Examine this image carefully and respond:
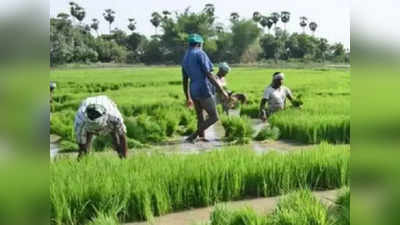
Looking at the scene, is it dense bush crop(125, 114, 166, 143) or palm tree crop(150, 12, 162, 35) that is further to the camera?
dense bush crop(125, 114, 166, 143)

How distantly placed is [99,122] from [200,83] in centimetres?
171

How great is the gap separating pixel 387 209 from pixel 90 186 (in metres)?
2.15

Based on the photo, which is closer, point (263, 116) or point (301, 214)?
point (301, 214)

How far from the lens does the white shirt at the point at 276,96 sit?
6.73 meters

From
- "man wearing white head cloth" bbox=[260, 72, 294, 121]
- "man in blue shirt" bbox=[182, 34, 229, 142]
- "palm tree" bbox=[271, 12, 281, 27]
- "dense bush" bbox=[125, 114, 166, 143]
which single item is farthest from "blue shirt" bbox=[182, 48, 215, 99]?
"palm tree" bbox=[271, 12, 281, 27]

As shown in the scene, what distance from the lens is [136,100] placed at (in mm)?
6875

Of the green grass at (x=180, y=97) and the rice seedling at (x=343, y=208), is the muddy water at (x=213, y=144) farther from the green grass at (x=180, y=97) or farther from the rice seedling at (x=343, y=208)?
the rice seedling at (x=343, y=208)

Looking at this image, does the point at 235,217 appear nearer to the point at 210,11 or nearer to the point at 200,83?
the point at 210,11

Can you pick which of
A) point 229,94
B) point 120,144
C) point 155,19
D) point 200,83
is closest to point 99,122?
point 120,144

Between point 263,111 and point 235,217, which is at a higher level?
point 263,111

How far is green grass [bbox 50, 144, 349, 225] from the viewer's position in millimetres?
3072

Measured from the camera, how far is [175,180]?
11.3ft

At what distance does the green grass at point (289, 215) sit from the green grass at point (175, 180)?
1.92ft

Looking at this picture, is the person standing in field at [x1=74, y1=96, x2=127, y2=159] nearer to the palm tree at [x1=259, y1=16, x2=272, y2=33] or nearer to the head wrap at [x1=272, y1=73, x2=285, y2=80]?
the palm tree at [x1=259, y1=16, x2=272, y2=33]
